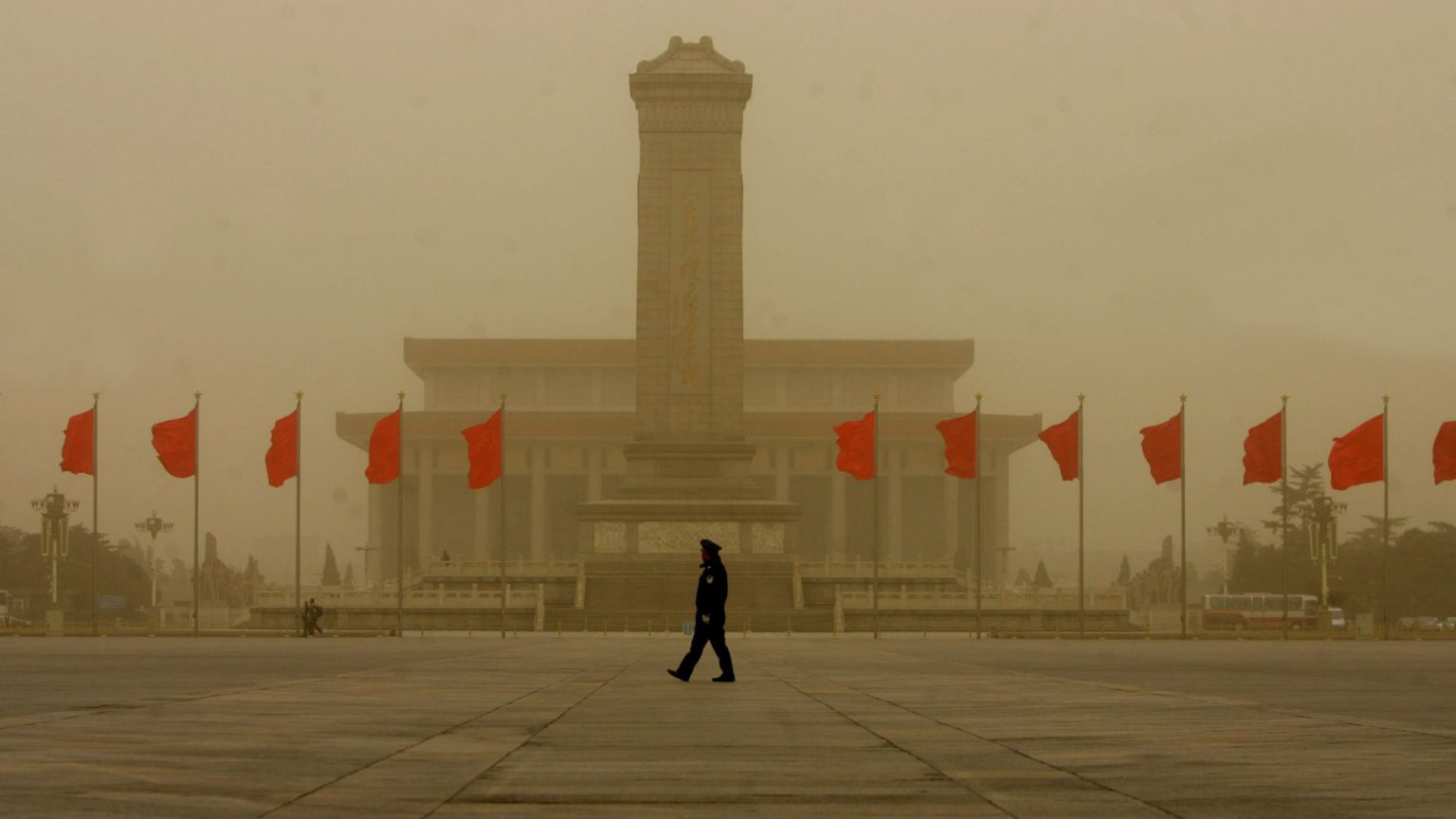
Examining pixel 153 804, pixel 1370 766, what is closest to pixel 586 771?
pixel 153 804

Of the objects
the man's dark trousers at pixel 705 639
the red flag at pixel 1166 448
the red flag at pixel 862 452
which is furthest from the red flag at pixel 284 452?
the man's dark trousers at pixel 705 639

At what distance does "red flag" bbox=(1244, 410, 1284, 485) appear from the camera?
61.9m

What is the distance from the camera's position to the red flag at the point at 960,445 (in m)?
63.1

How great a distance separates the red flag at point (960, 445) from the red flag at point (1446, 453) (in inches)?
561

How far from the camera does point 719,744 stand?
14.3 m

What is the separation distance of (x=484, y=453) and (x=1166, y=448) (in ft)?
74.5

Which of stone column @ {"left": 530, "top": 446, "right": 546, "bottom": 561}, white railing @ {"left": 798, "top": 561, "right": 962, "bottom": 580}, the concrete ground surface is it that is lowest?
white railing @ {"left": 798, "top": 561, "right": 962, "bottom": 580}

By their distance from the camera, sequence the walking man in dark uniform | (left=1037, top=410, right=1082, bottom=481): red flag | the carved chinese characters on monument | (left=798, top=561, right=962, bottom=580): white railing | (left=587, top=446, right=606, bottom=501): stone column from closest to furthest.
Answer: the walking man in dark uniform
(left=1037, top=410, right=1082, bottom=481): red flag
(left=798, top=561, right=962, bottom=580): white railing
the carved chinese characters on monument
(left=587, top=446, right=606, bottom=501): stone column

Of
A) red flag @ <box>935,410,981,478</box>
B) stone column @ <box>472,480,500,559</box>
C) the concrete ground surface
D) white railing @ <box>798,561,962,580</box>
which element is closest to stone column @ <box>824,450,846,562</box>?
stone column @ <box>472,480,500,559</box>

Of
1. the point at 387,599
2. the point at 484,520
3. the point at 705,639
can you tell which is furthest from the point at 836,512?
the point at 705,639

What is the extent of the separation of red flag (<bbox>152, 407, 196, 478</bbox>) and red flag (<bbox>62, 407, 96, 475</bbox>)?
1937mm

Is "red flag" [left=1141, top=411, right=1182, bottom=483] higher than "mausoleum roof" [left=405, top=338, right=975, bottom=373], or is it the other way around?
"mausoleum roof" [left=405, top=338, right=975, bottom=373]

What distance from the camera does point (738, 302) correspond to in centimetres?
7975

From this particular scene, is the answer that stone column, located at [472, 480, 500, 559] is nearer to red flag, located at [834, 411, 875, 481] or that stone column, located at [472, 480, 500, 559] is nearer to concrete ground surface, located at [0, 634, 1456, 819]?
red flag, located at [834, 411, 875, 481]
